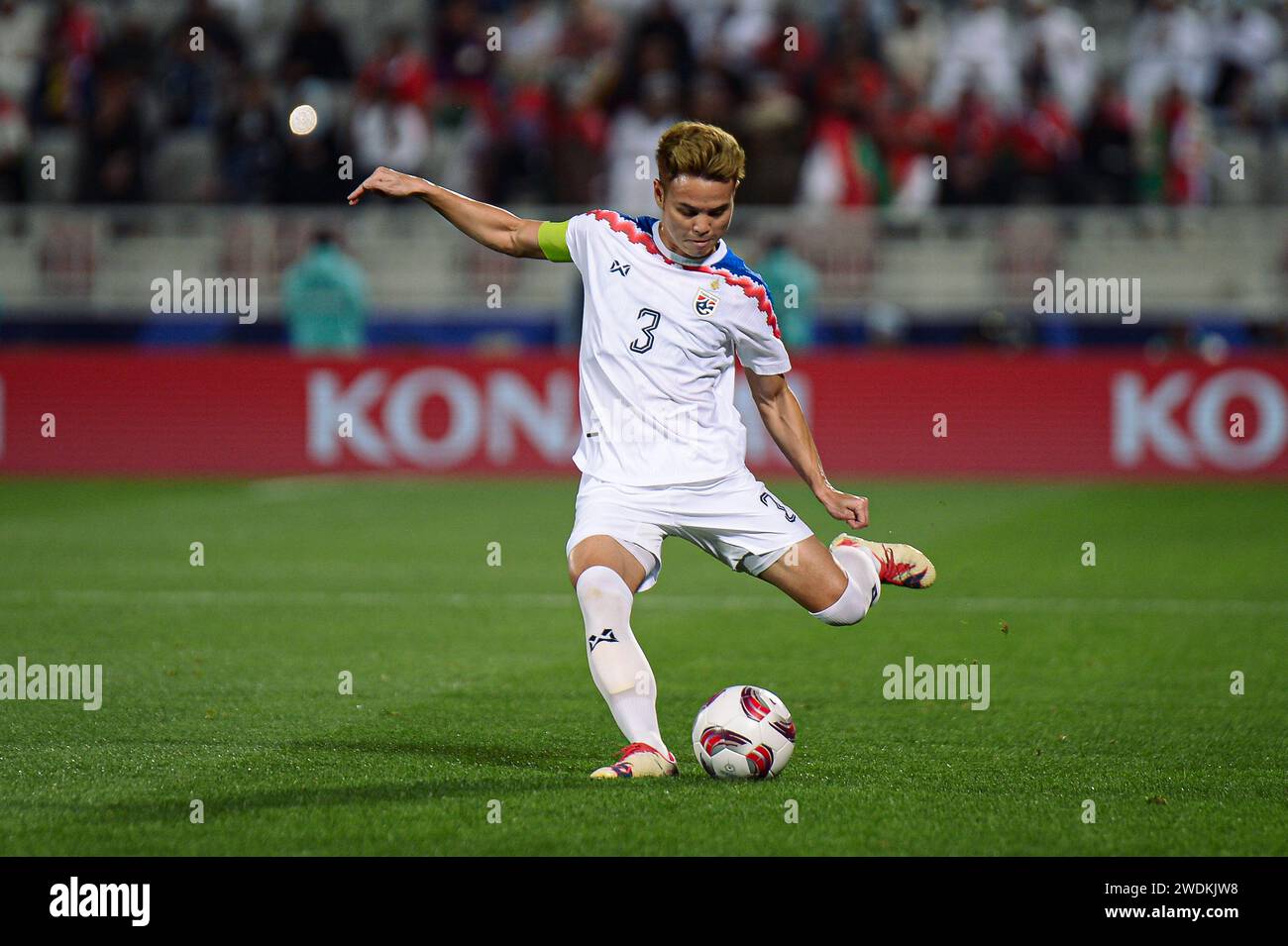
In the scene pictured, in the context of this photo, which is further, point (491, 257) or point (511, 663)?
point (491, 257)

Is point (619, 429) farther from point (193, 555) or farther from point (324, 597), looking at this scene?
point (193, 555)

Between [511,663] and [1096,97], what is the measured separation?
45.1 feet

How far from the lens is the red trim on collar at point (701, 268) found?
6340 mm

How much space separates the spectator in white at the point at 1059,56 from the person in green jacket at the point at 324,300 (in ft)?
26.0

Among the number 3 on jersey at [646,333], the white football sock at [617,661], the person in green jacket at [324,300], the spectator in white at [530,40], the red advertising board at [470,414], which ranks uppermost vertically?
the spectator in white at [530,40]

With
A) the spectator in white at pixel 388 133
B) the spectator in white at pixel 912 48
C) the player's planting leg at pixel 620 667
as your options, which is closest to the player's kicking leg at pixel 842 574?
the player's planting leg at pixel 620 667

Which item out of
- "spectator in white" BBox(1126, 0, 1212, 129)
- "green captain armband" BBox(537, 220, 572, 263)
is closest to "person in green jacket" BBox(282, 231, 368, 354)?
"spectator in white" BBox(1126, 0, 1212, 129)

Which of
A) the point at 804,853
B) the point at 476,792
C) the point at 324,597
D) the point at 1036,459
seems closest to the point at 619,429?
the point at 476,792

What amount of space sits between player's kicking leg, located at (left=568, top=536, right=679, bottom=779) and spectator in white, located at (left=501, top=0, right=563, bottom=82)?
16522 millimetres

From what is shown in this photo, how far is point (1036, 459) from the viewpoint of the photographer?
725 inches

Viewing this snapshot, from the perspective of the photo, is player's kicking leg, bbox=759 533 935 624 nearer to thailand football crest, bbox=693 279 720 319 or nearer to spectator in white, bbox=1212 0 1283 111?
thailand football crest, bbox=693 279 720 319

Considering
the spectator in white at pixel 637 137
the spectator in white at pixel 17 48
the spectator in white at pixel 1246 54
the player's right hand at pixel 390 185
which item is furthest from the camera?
the spectator in white at pixel 17 48

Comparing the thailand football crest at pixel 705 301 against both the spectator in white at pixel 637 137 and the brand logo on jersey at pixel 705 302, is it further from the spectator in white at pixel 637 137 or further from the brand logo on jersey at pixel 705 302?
the spectator in white at pixel 637 137

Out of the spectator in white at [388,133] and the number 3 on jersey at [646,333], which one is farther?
the spectator in white at [388,133]
